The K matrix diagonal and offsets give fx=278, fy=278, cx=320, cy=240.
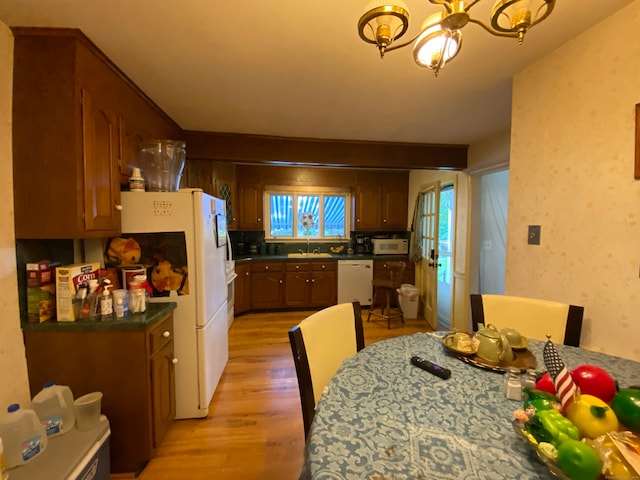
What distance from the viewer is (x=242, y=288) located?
404 centimetres

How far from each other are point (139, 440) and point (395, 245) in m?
3.95

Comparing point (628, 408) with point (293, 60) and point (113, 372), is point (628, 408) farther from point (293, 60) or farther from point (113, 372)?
point (113, 372)

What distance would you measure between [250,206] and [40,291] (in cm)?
299

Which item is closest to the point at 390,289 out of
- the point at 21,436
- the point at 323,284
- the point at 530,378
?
the point at 323,284

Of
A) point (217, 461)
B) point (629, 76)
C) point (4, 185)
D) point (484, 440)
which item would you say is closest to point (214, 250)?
point (4, 185)

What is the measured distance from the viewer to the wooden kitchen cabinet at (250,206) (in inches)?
167

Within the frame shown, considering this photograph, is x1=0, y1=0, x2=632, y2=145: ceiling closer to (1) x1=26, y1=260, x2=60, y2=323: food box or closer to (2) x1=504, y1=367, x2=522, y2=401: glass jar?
(1) x1=26, y1=260, x2=60, y2=323: food box

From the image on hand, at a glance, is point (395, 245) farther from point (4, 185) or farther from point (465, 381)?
point (4, 185)

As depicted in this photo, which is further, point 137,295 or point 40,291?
point 137,295

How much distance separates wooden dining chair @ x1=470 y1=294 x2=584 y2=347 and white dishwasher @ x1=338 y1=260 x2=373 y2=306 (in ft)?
8.98

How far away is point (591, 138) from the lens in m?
1.36

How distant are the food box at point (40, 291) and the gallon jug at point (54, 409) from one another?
0.35 m

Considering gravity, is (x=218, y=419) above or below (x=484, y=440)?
below

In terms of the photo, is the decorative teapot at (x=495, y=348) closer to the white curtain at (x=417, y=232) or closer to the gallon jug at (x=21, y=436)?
the gallon jug at (x=21, y=436)
